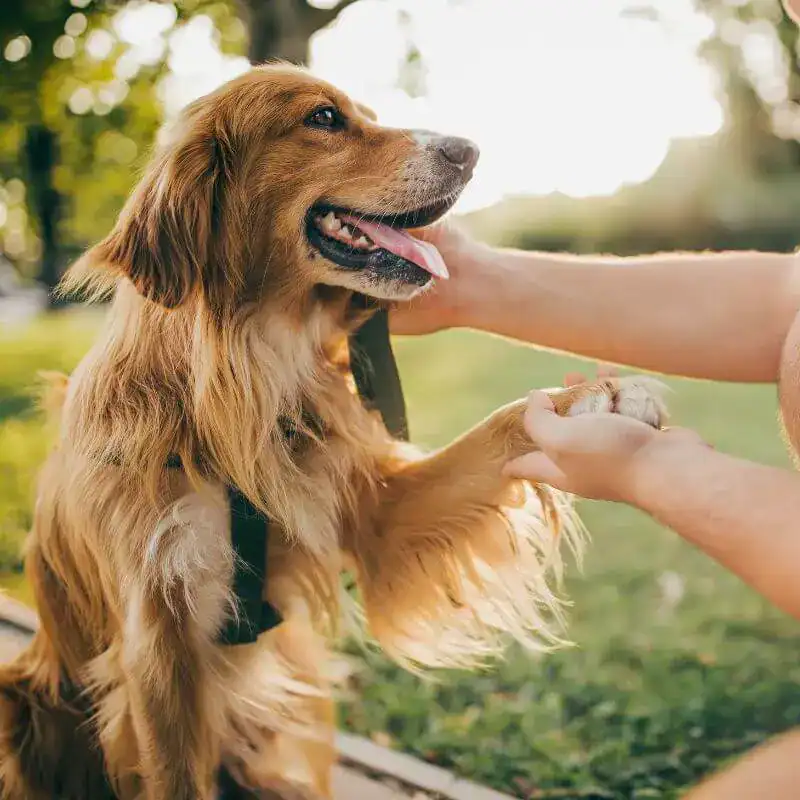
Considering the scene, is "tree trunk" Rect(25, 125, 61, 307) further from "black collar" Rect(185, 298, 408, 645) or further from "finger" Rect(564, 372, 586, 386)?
"finger" Rect(564, 372, 586, 386)

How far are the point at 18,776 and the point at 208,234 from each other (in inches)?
55.1

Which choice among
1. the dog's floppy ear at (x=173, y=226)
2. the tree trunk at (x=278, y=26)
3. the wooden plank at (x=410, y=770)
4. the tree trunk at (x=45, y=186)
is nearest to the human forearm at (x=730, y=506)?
the dog's floppy ear at (x=173, y=226)

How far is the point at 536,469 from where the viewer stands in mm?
1741

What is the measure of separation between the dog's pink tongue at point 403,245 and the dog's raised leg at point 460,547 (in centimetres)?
37

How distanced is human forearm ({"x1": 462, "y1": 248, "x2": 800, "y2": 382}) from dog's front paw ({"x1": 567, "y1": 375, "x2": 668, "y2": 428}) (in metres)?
0.32

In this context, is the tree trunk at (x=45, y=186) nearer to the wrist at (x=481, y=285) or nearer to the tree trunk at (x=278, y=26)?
the tree trunk at (x=278, y=26)

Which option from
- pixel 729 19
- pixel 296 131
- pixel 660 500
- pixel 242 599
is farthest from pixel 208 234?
pixel 729 19

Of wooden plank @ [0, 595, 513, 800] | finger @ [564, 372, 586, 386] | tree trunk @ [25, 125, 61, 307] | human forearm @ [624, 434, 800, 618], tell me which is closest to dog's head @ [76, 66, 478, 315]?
finger @ [564, 372, 586, 386]

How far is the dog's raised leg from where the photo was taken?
1964mm

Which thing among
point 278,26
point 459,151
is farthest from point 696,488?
point 278,26

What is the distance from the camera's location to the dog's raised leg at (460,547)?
77.3 inches

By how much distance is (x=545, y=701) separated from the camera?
2916 mm

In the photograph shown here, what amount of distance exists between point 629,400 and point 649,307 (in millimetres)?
426

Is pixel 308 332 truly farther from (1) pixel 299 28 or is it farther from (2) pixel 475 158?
(1) pixel 299 28
